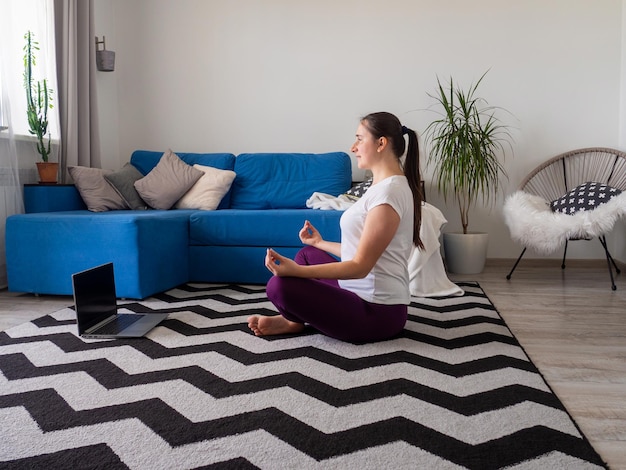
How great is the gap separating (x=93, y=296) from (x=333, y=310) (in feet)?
3.27

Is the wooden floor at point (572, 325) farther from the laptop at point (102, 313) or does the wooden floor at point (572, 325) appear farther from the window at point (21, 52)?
the window at point (21, 52)

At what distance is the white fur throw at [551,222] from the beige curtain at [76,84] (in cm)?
290

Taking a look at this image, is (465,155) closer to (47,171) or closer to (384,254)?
(384,254)

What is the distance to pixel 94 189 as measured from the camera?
3414mm

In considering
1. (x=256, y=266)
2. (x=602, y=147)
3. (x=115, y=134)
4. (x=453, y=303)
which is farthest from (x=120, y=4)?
(x=602, y=147)

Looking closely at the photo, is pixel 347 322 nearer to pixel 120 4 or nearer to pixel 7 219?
pixel 7 219

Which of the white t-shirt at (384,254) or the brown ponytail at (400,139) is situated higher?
the brown ponytail at (400,139)

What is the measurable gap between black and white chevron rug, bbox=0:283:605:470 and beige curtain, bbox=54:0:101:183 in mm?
1829

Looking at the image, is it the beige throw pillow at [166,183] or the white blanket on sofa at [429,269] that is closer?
the white blanket on sofa at [429,269]

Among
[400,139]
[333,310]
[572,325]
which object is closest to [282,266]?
[333,310]

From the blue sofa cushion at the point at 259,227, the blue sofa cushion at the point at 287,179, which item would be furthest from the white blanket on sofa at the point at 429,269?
the blue sofa cushion at the point at 287,179

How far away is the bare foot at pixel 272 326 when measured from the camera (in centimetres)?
210

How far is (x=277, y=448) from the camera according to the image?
1.20 metres

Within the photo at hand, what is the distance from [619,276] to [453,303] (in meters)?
1.53
